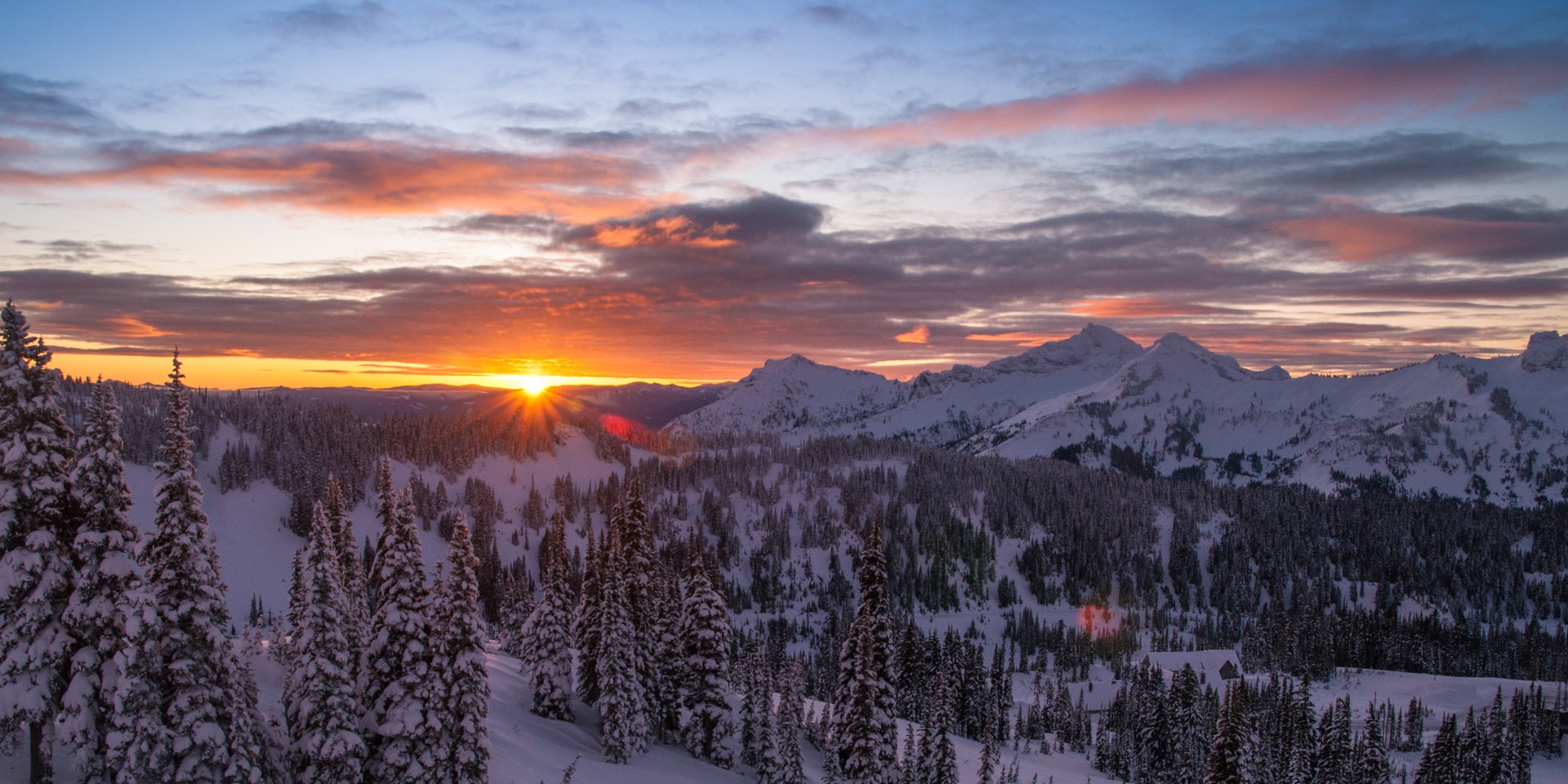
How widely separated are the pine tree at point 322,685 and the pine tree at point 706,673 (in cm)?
3127

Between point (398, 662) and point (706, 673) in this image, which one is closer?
point (398, 662)

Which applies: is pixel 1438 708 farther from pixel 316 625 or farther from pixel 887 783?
pixel 316 625

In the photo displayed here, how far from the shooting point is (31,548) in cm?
2414

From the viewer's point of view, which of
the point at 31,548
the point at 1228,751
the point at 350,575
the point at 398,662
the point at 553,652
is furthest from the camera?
the point at 553,652

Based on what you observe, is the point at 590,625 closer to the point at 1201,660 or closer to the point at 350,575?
the point at 350,575

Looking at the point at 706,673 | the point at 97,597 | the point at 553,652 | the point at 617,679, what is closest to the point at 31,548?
the point at 97,597

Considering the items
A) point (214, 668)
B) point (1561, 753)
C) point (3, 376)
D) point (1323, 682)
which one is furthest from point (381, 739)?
point (1323, 682)

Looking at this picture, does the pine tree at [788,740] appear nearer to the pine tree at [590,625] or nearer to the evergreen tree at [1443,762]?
the pine tree at [590,625]

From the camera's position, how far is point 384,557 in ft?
115

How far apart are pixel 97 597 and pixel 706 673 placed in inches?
1666

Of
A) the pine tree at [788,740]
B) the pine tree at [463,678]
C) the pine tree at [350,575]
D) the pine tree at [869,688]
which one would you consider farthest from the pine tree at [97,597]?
the pine tree at [788,740]

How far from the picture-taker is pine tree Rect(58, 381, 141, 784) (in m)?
24.1

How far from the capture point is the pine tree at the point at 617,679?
2138 inches

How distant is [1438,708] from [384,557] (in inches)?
7982
